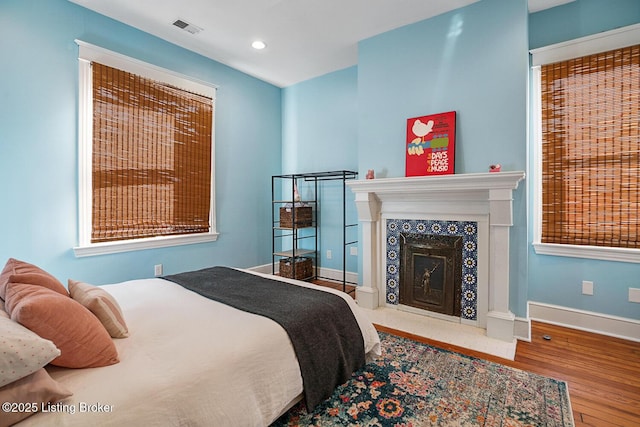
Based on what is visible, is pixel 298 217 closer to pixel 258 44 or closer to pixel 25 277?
pixel 258 44

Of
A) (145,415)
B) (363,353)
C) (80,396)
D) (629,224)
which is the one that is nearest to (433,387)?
(363,353)

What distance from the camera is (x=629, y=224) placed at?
2537 millimetres

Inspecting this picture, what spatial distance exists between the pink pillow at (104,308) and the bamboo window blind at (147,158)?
1.75m

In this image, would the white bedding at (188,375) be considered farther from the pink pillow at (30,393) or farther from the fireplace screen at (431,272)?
the fireplace screen at (431,272)

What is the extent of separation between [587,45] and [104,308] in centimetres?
397

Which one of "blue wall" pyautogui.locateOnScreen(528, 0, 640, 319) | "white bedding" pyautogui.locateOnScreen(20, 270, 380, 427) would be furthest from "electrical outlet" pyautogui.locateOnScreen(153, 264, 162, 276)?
"blue wall" pyautogui.locateOnScreen(528, 0, 640, 319)

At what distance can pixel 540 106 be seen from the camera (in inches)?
114

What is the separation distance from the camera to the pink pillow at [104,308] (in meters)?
1.38

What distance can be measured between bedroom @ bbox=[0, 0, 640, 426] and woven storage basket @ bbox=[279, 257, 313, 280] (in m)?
1.31

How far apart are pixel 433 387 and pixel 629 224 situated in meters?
2.18

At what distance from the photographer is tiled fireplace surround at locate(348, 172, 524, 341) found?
2.56 m

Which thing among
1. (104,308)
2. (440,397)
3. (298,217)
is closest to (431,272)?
(440,397)

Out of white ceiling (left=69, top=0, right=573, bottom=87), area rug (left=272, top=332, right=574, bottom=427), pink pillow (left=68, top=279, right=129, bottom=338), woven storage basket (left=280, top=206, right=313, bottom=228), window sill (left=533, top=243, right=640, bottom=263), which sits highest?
white ceiling (left=69, top=0, right=573, bottom=87)

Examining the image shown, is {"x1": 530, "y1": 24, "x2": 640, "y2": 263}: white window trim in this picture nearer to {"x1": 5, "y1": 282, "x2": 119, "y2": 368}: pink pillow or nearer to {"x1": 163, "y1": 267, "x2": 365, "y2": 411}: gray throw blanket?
{"x1": 163, "y1": 267, "x2": 365, "y2": 411}: gray throw blanket
